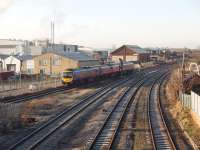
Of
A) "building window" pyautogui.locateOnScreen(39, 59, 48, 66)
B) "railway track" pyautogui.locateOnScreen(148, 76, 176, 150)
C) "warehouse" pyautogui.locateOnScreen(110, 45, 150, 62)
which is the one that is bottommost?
"railway track" pyautogui.locateOnScreen(148, 76, 176, 150)

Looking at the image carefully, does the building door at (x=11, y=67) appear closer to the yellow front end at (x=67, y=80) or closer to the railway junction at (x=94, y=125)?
the yellow front end at (x=67, y=80)

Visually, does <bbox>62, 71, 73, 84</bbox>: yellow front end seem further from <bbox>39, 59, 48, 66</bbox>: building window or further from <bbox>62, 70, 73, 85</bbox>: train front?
<bbox>39, 59, 48, 66</bbox>: building window

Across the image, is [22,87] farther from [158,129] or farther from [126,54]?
[126,54]

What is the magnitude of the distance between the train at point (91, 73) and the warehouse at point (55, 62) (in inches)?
260

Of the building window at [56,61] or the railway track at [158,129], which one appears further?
the building window at [56,61]

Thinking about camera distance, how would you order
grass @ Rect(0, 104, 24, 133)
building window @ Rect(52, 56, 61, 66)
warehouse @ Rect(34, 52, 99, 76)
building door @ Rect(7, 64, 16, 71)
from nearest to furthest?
grass @ Rect(0, 104, 24, 133) < warehouse @ Rect(34, 52, 99, 76) < building window @ Rect(52, 56, 61, 66) < building door @ Rect(7, 64, 16, 71)

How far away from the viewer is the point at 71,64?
6550cm

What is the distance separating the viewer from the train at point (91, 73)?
47531mm

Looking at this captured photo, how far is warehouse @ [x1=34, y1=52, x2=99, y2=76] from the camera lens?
216ft

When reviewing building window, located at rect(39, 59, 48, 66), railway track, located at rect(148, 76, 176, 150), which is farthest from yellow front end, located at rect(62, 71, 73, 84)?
building window, located at rect(39, 59, 48, 66)

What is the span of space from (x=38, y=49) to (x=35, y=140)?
96.8 m

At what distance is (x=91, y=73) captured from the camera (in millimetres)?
52625

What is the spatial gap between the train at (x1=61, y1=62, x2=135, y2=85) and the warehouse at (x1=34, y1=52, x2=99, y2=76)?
6.61m

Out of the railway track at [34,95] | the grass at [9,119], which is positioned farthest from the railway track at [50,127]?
the railway track at [34,95]
